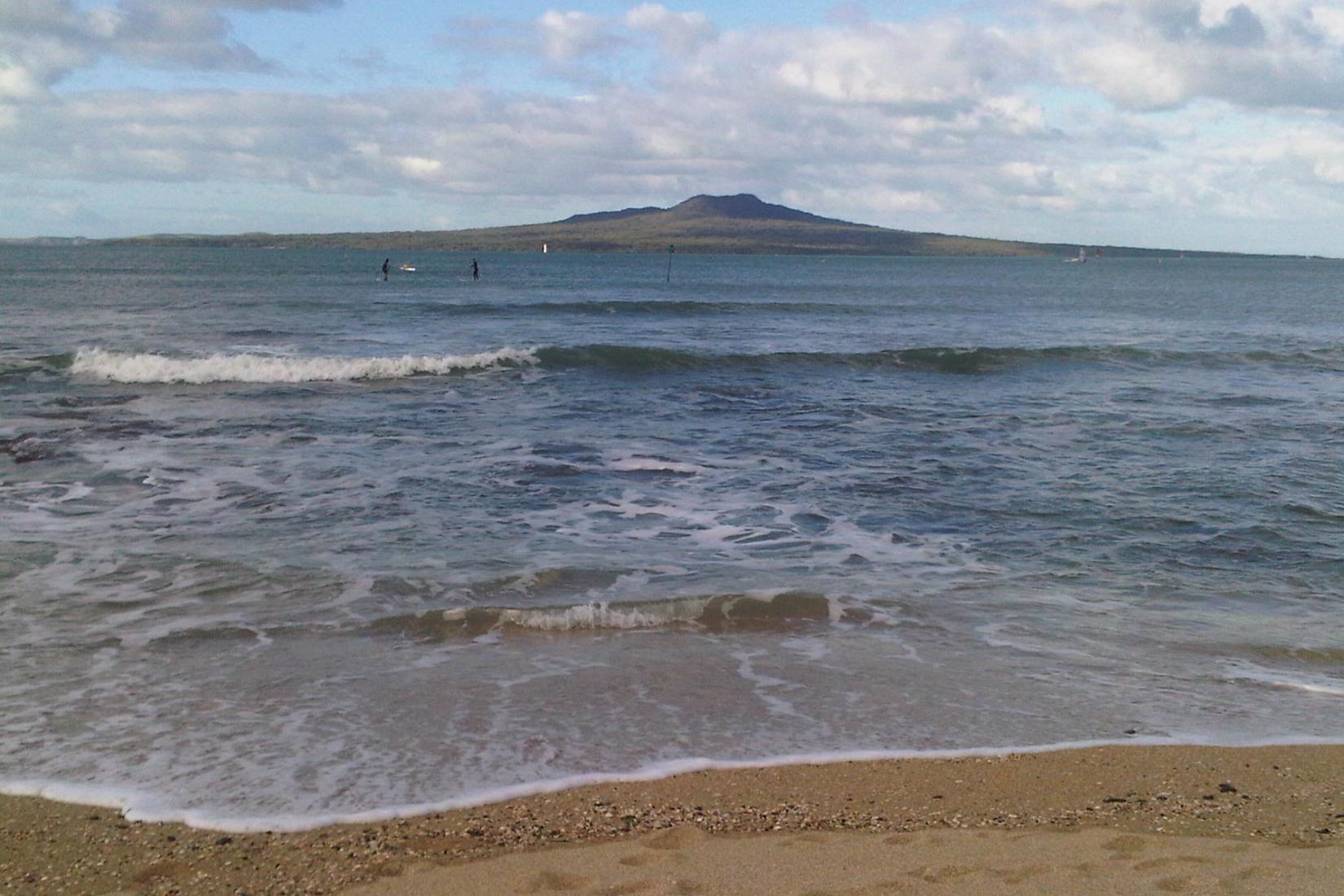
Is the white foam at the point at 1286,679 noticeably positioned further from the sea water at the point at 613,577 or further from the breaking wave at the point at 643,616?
the breaking wave at the point at 643,616

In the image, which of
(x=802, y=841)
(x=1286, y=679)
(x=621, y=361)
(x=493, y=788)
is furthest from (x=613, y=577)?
(x=621, y=361)

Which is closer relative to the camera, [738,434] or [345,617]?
[345,617]

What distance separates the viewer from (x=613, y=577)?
1012cm

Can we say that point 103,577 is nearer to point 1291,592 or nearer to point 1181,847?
point 1181,847

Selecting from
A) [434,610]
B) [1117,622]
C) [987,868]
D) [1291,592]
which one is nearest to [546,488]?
[434,610]

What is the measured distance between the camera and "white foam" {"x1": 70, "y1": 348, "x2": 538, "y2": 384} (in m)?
24.9

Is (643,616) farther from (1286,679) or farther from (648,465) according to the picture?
(648,465)

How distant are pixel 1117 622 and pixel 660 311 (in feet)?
146

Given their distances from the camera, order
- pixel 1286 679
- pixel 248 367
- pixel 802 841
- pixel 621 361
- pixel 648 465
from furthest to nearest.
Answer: pixel 621 361, pixel 248 367, pixel 648 465, pixel 1286 679, pixel 802 841

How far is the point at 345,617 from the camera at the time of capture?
8.79 metres

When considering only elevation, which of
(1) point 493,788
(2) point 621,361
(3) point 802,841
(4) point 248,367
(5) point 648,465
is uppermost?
(2) point 621,361

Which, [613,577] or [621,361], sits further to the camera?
[621,361]

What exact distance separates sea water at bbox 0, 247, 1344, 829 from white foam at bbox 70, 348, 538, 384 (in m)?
0.15

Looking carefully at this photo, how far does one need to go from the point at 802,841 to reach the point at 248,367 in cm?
2367
